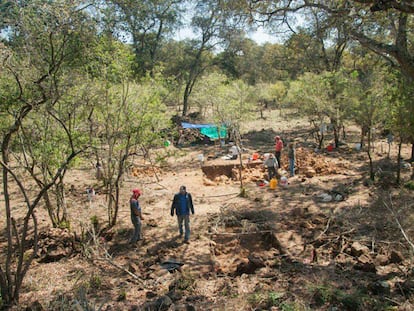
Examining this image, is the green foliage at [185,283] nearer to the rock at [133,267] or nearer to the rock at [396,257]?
the rock at [133,267]

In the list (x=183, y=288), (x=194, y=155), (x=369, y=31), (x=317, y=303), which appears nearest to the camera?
(x=317, y=303)

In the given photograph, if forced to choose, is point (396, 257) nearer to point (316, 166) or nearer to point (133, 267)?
point (133, 267)

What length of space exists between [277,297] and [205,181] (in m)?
7.85

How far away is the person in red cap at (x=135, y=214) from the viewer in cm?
783

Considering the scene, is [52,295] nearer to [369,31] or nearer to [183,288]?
[183,288]

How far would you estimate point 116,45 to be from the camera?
762 cm

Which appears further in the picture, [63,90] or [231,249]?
[231,249]


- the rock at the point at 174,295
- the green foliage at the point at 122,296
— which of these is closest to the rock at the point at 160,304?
the rock at the point at 174,295

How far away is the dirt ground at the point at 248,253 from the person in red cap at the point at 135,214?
0.24 metres

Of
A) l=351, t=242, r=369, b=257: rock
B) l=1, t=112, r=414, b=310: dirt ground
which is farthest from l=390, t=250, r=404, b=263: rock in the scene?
l=351, t=242, r=369, b=257: rock

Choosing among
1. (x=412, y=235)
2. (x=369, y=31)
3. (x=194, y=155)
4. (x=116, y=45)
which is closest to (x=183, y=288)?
(x=412, y=235)

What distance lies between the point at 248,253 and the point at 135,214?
278 cm

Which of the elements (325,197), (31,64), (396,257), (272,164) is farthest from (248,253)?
(31,64)

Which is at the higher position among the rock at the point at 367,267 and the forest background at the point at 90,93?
the forest background at the point at 90,93
